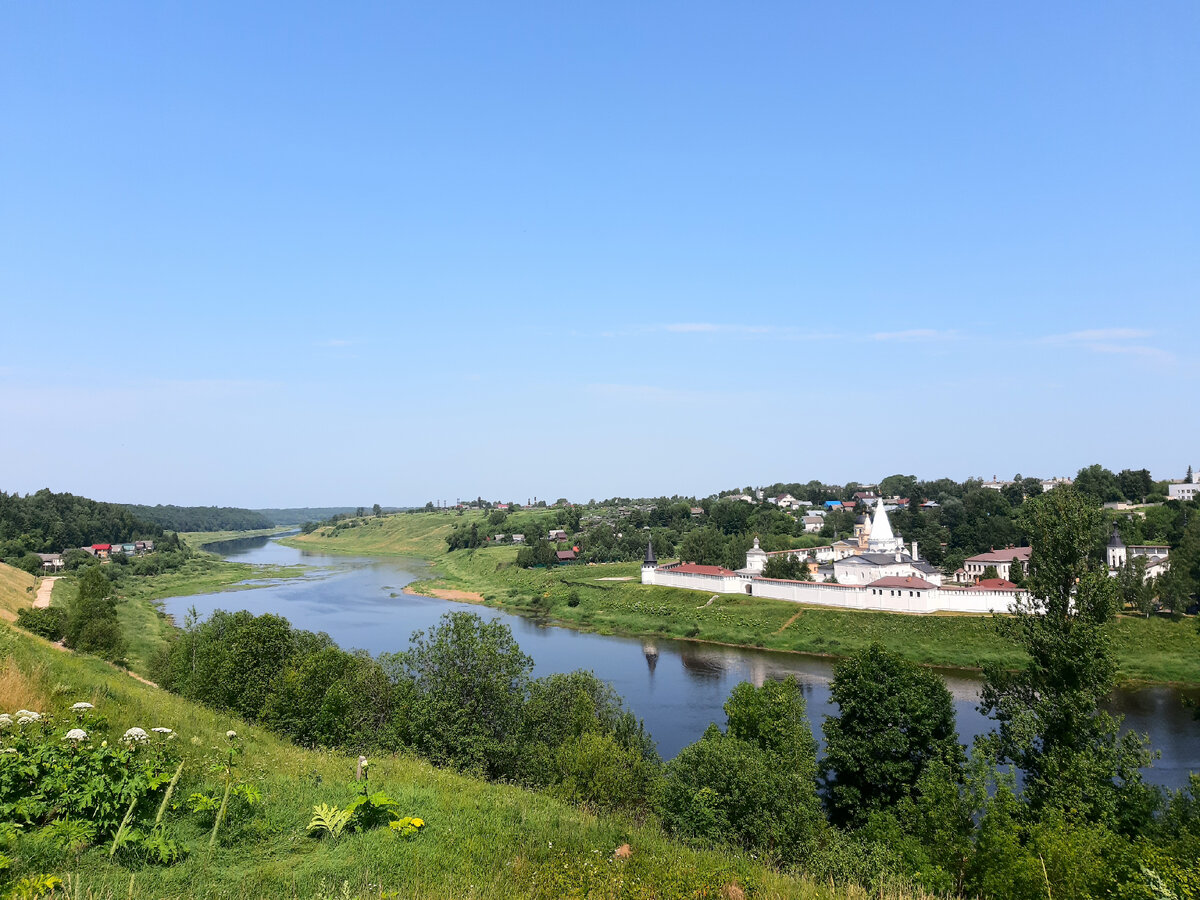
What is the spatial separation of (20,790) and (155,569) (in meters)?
98.7

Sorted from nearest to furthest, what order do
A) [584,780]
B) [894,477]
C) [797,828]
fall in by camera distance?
[797,828]
[584,780]
[894,477]

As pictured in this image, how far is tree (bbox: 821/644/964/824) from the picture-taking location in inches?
742

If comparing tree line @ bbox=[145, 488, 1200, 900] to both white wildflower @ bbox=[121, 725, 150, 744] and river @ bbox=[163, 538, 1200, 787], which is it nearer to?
river @ bbox=[163, 538, 1200, 787]

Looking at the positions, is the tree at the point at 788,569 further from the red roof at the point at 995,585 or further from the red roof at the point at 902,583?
the red roof at the point at 995,585

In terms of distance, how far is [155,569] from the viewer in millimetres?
89312

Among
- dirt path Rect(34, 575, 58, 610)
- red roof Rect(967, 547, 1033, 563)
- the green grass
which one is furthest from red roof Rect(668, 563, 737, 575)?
dirt path Rect(34, 575, 58, 610)

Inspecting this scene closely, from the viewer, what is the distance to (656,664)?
4456cm

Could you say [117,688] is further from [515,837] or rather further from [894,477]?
[894,477]

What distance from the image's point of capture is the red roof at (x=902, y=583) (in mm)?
53031

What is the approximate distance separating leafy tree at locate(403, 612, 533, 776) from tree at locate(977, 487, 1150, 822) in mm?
12028

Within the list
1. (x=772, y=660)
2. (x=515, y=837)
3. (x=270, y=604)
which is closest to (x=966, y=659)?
(x=772, y=660)

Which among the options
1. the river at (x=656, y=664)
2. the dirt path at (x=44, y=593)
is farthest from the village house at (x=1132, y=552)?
the dirt path at (x=44, y=593)

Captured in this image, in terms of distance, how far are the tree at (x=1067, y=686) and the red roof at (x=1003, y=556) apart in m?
53.1

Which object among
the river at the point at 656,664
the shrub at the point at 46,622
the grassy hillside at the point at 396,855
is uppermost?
the grassy hillside at the point at 396,855
